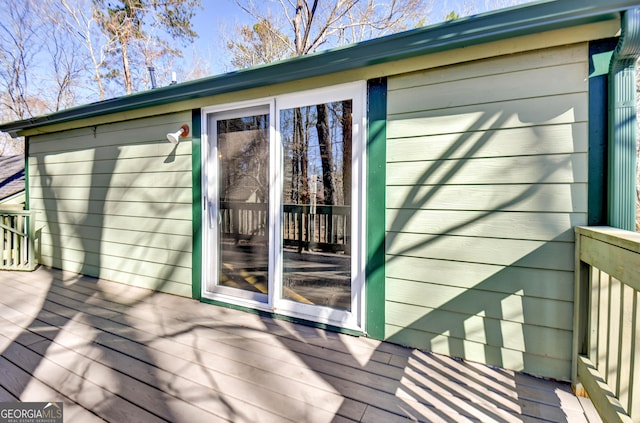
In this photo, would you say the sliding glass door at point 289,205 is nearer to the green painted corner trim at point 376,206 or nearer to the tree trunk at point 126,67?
the green painted corner trim at point 376,206

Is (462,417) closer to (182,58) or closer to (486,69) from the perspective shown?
(486,69)

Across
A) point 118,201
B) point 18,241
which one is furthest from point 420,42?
point 18,241

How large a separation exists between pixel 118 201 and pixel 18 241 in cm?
174

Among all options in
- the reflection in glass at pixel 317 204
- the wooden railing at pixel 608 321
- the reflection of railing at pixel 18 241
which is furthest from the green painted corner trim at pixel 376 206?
the reflection of railing at pixel 18 241

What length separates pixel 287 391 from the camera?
5.34ft

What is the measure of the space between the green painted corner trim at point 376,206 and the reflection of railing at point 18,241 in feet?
14.2

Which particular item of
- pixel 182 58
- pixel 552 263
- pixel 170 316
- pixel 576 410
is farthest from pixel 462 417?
pixel 182 58

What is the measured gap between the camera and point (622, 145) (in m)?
1.58

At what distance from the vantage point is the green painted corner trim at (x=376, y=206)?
7.13ft

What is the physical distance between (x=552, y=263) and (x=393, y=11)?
26.8 ft

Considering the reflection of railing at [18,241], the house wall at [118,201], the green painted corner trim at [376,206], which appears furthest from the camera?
the reflection of railing at [18,241]

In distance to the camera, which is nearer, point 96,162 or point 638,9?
point 638,9

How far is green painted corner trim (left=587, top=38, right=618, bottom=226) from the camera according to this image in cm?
166

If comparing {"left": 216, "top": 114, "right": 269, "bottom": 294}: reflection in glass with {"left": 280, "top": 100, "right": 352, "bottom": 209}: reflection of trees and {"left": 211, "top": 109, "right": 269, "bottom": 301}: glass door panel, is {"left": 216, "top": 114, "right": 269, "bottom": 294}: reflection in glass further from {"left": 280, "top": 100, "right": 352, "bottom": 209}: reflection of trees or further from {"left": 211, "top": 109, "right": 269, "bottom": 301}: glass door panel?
{"left": 280, "top": 100, "right": 352, "bottom": 209}: reflection of trees
